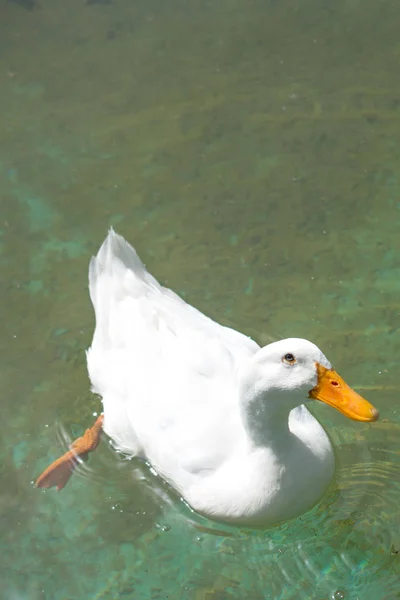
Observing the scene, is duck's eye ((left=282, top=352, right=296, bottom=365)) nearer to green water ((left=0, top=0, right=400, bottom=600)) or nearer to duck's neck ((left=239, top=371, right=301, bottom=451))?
duck's neck ((left=239, top=371, right=301, bottom=451))

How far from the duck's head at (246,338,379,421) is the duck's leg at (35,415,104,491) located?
4.10 feet

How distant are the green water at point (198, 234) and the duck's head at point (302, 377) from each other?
0.77m

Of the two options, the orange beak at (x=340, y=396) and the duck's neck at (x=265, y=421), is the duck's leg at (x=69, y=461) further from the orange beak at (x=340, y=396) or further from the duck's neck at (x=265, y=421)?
the orange beak at (x=340, y=396)

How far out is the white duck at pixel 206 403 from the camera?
3416 millimetres

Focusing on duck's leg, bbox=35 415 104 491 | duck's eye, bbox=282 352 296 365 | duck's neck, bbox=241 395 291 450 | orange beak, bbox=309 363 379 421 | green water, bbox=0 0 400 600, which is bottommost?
duck's leg, bbox=35 415 104 491

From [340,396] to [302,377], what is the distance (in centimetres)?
17

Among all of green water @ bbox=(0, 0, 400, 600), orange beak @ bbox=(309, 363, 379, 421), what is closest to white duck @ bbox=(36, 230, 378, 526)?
orange beak @ bbox=(309, 363, 379, 421)

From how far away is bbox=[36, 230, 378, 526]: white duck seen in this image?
3.42 meters

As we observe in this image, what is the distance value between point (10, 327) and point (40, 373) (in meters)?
0.40

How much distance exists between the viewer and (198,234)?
5.38m

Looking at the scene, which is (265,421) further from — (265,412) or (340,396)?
(340,396)

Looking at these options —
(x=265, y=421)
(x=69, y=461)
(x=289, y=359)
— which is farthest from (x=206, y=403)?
(x=69, y=461)

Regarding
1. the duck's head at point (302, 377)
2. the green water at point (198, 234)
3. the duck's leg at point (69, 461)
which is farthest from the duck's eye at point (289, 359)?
the duck's leg at point (69, 461)

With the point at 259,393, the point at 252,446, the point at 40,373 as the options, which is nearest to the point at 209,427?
the point at 252,446
